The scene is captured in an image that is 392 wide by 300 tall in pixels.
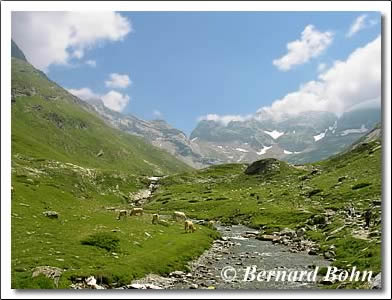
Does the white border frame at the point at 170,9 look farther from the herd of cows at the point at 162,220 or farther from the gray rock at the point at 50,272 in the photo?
the herd of cows at the point at 162,220

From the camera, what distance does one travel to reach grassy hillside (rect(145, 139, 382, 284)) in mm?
30511

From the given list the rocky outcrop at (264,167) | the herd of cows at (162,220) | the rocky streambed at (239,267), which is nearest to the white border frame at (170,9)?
the rocky streambed at (239,267)

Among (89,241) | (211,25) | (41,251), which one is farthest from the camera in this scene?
(89,241)

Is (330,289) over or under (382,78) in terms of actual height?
under

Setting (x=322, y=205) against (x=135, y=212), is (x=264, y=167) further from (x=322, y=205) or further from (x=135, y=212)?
(x=135, y=212)

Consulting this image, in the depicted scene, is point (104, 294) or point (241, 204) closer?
point (104, 294)

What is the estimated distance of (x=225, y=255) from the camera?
1313 inches

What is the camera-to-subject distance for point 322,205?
6000cm

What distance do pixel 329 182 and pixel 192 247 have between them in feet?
172

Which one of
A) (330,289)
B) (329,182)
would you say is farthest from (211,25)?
(329,182)

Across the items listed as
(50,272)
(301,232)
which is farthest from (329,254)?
(50,272)

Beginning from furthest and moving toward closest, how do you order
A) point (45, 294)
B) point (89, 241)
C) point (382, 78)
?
point (89, 241), point (382, 78), point (45, 294)

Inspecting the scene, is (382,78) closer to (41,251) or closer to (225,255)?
(225,255)

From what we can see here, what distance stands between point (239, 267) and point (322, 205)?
35460 mm
